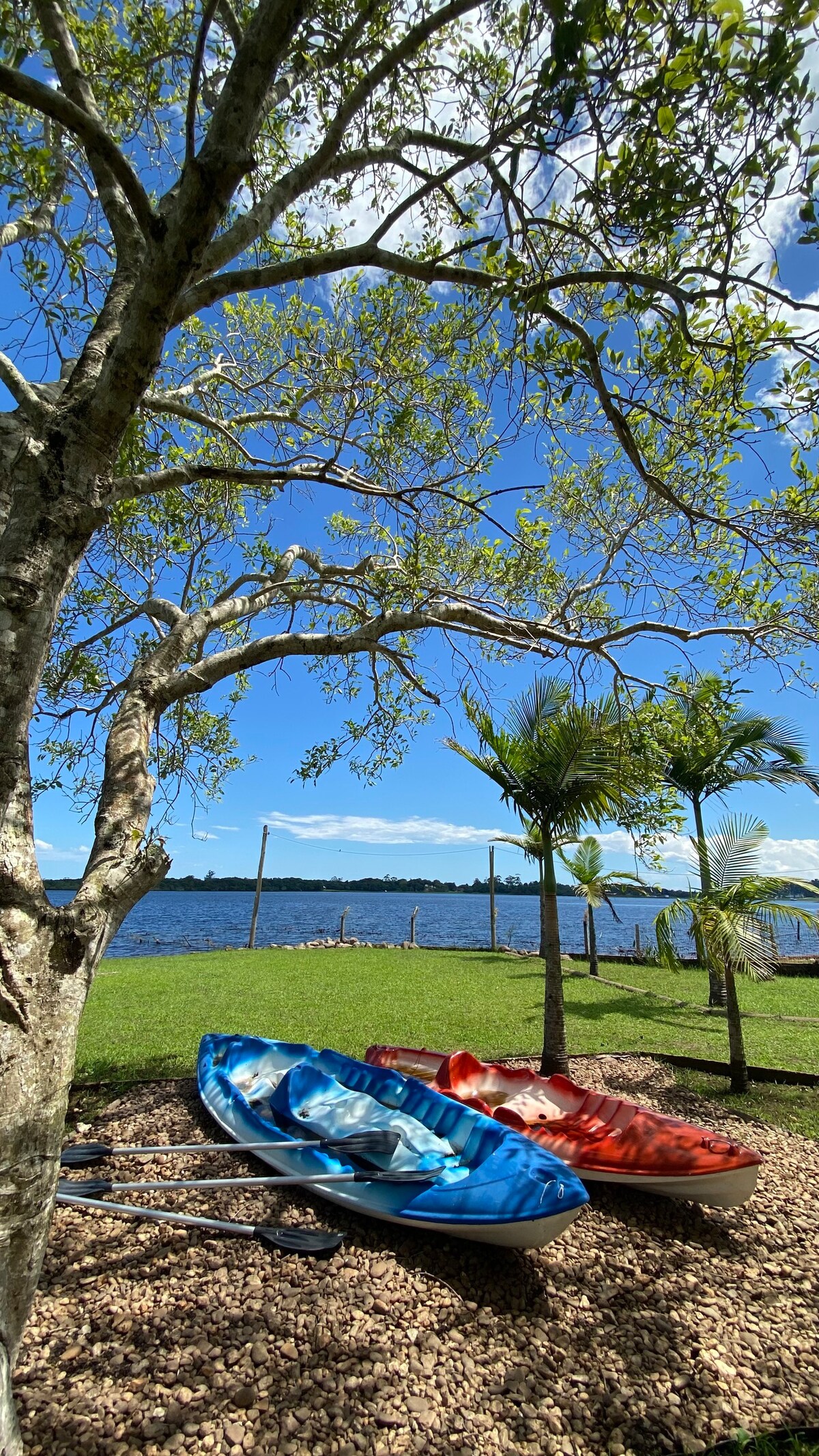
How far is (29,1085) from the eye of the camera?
2334mm

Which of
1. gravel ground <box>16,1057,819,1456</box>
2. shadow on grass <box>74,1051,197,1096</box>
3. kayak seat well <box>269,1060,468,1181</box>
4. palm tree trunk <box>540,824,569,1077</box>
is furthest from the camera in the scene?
palm tree trunk <box>540,824,569,1077</box>

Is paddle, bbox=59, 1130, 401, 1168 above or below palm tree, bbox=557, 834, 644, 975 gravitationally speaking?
below

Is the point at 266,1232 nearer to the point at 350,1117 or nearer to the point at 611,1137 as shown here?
the point at 350,1117

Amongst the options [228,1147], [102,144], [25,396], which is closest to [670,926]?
[228,1147]

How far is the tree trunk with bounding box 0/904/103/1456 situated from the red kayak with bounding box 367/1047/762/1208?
322 cm

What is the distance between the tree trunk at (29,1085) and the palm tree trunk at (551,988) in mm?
5115

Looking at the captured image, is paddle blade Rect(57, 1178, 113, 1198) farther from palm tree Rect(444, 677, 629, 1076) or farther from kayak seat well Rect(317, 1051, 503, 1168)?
palm tree Rect(444, 677, 629, 1076)

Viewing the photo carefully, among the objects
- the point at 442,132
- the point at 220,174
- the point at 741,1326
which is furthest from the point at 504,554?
the point at 741,1326

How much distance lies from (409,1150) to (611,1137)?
1.43 m

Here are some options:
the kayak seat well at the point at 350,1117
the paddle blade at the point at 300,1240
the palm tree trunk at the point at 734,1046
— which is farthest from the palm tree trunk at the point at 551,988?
the paddle blade at the point at 300,1240

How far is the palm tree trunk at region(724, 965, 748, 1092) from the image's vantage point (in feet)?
22.6

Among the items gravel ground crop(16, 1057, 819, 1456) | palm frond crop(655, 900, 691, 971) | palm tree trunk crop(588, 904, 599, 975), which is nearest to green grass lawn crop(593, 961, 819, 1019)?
palm tree trunk crop(588, 904, 599, 975)

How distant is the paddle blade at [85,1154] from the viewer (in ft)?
13.9

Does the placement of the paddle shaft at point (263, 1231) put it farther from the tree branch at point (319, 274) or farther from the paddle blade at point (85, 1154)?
the tree branch at point (319, 274)
